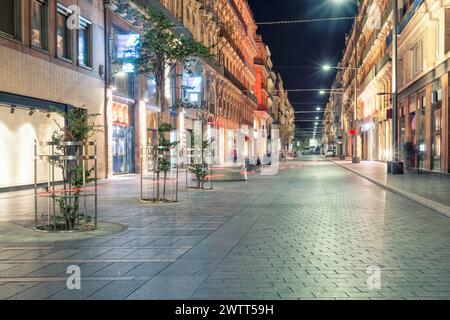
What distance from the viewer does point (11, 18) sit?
19.0 meters

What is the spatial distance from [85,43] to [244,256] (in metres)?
20.1

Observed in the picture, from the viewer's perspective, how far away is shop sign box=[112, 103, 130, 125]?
28.4 metres

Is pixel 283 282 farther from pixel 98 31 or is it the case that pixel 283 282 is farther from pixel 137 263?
pixel 98 31

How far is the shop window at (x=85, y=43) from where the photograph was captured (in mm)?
24734

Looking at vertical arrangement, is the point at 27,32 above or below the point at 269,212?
above

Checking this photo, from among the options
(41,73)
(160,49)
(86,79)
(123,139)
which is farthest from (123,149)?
(160,49)

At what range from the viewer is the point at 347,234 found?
384 inches

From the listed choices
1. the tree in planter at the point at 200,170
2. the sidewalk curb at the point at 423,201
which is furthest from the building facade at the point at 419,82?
the tree in planter at the point at 200,170

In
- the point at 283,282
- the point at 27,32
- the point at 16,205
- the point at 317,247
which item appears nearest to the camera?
the point at 283,282

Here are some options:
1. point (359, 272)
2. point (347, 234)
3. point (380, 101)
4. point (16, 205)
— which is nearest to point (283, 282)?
point (359, 272)

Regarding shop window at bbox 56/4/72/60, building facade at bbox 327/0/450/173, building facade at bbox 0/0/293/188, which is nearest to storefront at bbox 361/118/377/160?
building facade at bbox 327/0/450/173

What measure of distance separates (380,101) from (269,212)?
42.4m

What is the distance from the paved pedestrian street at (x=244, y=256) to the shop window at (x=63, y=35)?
11043mm

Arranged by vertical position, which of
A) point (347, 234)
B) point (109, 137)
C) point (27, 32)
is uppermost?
point (27, 32)
